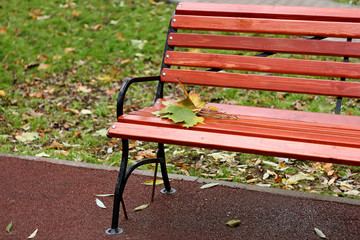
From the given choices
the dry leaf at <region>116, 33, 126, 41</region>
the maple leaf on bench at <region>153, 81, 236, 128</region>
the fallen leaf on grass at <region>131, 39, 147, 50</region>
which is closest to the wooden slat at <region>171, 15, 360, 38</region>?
the maple leaf on bench at <region>153, 81, 236, 128</region>

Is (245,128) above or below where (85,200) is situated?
above

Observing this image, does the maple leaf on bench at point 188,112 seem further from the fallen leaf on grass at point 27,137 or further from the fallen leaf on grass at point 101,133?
the fallen leaf on grass at point 27,137

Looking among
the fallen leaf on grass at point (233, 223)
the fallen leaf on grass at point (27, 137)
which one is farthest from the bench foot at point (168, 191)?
the fallen leaf on grass at point (27, 137)

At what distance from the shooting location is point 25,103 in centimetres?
539

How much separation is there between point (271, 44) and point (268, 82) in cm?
27

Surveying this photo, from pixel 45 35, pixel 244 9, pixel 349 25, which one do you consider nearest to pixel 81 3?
pixel 45 35

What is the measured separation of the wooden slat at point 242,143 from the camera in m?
2.21

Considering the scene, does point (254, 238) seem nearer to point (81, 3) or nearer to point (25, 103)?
point (25, 103)

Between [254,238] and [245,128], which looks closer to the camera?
[245,128]

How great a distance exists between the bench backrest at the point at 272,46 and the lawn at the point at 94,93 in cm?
90

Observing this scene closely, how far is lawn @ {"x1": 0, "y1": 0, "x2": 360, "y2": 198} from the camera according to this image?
385 cm

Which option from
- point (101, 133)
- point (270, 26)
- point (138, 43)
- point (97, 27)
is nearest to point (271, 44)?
point (270, 26)

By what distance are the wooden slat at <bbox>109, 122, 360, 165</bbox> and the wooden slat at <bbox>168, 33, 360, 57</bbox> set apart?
0.95m

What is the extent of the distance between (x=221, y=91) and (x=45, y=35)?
307cm
